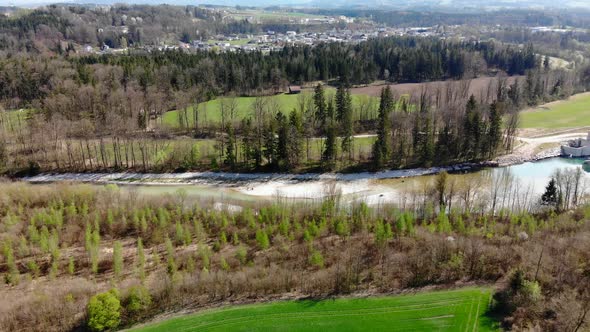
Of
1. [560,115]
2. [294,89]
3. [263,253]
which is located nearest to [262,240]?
[263,253]

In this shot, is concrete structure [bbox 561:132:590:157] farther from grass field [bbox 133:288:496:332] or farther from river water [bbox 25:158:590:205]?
grass field [bbox 133:288:496:332]

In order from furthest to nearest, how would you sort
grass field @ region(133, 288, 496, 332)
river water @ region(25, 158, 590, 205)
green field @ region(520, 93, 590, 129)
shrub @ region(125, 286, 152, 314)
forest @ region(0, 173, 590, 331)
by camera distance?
green field @ region(520, 93, 590, 129) → river water @ region(25, 158, 590, 205) → shrub @ region(125, 286, 152, 314) → forest @ region(0, 173, 590, 331) → grass field @ region(133, 288, 496, 332)

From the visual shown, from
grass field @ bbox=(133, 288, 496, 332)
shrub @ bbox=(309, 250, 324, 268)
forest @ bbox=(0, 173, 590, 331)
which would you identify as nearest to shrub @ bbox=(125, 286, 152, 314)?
forest @ bbox=(0, 173, 590, 331)

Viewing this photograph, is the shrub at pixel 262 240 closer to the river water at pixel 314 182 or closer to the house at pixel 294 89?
the river water at pixel 314 182

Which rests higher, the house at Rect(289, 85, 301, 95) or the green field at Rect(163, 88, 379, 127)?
the house at Rect(289, 85, 301, 95)

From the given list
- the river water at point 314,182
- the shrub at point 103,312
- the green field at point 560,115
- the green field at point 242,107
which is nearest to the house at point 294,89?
the green field at point 242,107

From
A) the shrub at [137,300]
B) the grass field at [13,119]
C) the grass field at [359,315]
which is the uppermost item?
the grass field at [13,119]

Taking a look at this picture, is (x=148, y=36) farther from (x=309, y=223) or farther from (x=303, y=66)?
(x=309, y=223)
